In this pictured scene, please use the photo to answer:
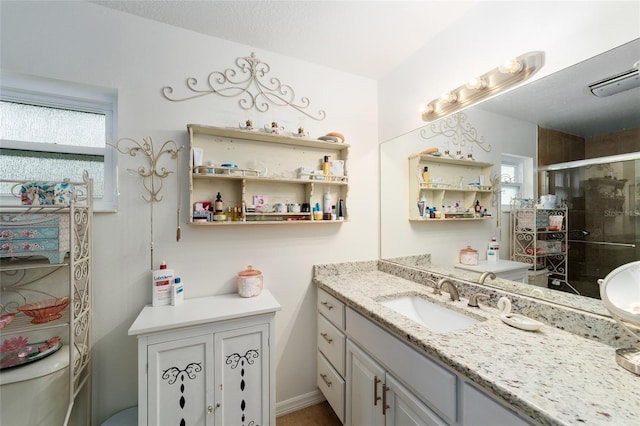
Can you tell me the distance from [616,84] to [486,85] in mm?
460

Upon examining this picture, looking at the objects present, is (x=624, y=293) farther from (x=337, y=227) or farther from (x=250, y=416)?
(x=250, y=416)

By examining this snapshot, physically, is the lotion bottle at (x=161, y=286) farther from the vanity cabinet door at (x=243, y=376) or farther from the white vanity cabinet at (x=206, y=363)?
the vanity cabinet door at (x=243, y=376)

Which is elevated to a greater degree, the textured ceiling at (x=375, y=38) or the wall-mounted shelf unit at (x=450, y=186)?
the textured ceiling at (x=375, y=38)

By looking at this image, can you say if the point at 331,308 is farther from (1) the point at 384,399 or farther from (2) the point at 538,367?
(2) the point at 538,367

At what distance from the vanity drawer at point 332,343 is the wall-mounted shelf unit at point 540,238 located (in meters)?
1.03

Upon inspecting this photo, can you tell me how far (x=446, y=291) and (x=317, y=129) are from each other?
137 cm

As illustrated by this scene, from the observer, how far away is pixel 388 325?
1.04 metres

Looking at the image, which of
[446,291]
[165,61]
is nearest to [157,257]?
[165,61]

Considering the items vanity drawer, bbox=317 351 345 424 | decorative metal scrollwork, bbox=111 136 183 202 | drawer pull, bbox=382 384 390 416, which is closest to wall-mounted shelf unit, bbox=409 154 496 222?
drawer pull, bbox=382 384 390 416

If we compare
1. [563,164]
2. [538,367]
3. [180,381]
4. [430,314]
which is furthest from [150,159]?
[563,164]

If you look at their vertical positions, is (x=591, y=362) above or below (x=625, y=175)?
below

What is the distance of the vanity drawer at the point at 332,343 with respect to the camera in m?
1.44

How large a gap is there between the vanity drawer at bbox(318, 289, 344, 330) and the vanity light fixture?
1.31 metres

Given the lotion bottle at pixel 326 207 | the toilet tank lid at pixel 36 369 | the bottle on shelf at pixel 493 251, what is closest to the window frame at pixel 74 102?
the toilet tank lid at pixel 36 369
